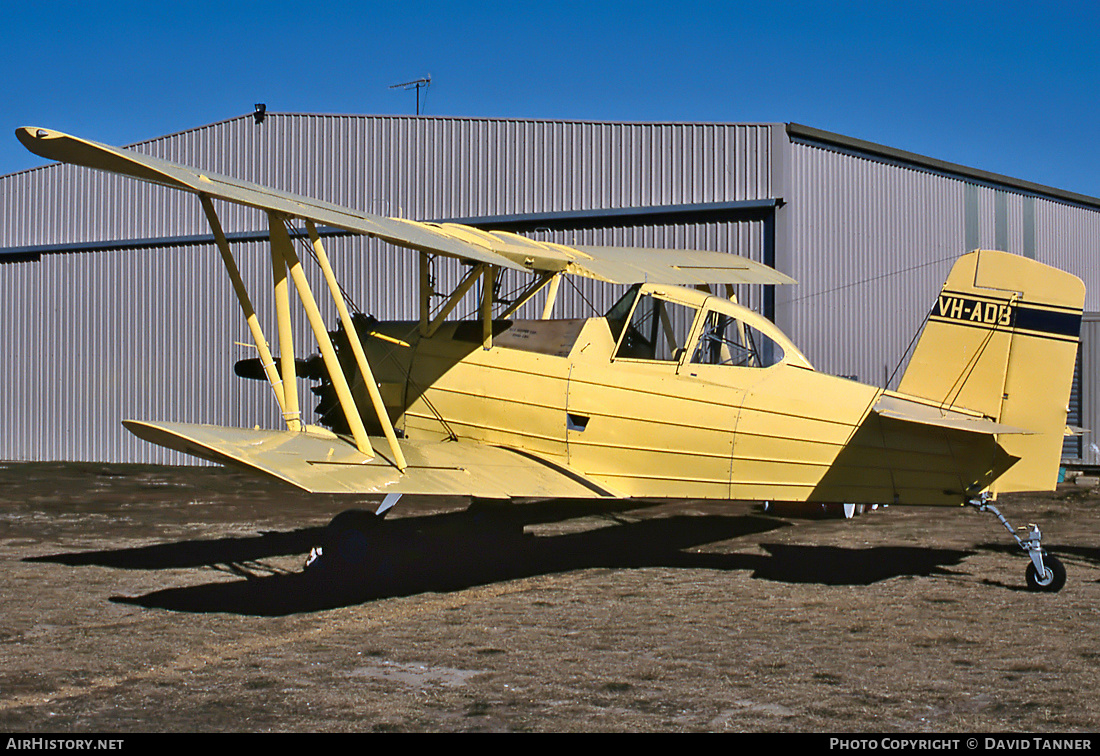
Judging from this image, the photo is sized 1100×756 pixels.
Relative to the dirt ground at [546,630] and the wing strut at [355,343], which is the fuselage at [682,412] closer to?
the dirt ground at [546,630]

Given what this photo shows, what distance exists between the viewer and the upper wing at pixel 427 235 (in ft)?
24.1

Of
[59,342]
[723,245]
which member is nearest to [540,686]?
[723,245]

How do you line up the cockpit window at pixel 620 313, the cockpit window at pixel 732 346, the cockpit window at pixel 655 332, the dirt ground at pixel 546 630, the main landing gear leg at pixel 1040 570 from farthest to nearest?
the cockpit window at pixel 620 313
the cockpit window at pixel 655 332
the cockpit window at pixel 732 346
the main landing gear leg at pixel 1040 570
the dirt ground at pixel 546 630

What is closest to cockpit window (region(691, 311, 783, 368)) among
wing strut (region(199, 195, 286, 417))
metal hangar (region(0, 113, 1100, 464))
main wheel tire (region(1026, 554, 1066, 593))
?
main wheel tire (region(1026, 554, 1066, 593))

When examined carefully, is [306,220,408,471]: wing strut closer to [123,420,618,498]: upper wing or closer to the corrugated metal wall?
[123,420,618,498]: upper wing

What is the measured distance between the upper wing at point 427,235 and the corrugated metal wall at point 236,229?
618 cm

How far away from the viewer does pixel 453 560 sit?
411 inches

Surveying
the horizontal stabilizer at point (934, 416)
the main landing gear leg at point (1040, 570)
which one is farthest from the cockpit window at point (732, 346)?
the main landing gear leg at point (1040, 570)

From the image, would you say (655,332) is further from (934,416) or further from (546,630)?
(546,630)

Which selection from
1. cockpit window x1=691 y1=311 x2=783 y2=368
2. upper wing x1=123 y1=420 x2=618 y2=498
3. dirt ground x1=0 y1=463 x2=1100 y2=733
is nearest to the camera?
dirt ground x1=0 y1=463 x2=1100 y2=733

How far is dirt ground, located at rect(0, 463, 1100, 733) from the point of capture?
206 inches

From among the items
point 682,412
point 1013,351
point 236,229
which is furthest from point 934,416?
point 236,229

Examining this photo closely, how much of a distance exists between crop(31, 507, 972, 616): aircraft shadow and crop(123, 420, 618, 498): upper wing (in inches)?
36.9

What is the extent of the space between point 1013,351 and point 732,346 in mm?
2233
